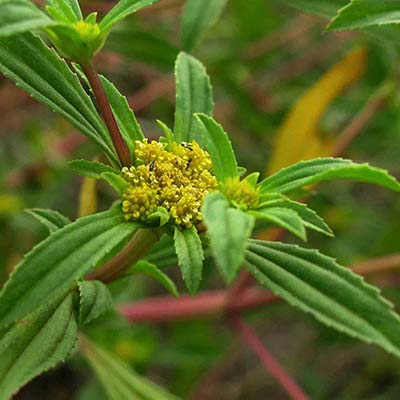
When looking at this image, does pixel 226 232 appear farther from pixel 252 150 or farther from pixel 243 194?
pixel 252 150

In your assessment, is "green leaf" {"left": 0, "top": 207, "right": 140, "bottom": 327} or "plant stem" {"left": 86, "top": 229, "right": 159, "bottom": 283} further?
"plant stem" {"left": 86, "top": 229, "right": 159, "bottom": 283}

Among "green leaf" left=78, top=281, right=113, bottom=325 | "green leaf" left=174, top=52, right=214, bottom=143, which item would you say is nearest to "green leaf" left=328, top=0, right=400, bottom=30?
"green leaf" left=174, top=52, right=214, bottom=143

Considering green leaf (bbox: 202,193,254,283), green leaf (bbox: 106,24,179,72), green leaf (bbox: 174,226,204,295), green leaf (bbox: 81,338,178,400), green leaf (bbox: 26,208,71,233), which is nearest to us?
green leaf (bbox: 202,193,254,283)

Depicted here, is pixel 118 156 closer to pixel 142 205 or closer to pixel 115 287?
pixel 142 205

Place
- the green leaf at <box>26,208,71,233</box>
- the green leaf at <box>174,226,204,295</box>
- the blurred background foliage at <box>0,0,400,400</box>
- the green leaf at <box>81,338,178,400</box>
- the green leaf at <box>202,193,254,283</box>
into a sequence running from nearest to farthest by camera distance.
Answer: the green leaf at <box>202,193,254,283</box>, the green leaf at <box>174,226,204,295</box>, the green leaf at <box>26,208,71,233</box>, the green leaf at <box>81,338,178,400</box>, the blurred background foliage at <box>0,0,400,400</box>

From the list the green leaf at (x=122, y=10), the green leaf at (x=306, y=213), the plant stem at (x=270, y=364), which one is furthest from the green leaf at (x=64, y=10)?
the plant stem at (x=270, y=364)

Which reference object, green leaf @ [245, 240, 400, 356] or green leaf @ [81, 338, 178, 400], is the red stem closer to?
green leaf @ [81, 338, 178, 400]
